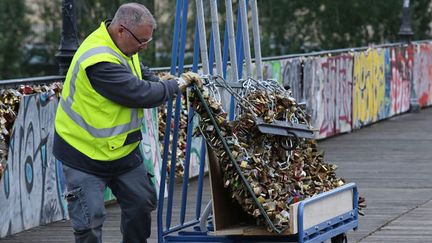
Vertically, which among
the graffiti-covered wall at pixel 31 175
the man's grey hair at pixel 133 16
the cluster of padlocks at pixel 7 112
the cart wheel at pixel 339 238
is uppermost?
the man's grey hair at pixel 133 16

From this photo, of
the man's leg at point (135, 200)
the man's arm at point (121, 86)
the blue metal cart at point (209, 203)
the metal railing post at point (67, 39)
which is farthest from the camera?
the metal railing post at point (67, 39)

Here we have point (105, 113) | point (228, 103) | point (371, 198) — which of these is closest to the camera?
point (105, 113)

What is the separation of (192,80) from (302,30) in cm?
3233

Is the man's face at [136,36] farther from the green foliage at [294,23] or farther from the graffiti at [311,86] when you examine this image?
the green foliage at [294,23]

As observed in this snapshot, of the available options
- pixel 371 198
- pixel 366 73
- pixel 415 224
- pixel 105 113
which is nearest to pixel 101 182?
pixel 105 113

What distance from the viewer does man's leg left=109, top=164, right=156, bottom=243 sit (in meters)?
7.23

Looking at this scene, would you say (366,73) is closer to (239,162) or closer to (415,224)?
(415,224)

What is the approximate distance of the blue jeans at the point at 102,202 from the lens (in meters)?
7.02

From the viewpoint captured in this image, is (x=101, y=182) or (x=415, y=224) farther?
(x=415, y=224)

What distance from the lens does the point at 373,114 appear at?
879 inches

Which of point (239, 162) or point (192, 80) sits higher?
point (192, 80)

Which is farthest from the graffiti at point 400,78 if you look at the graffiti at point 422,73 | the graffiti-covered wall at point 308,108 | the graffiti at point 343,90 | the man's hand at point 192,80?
the man's hand at point 192,80

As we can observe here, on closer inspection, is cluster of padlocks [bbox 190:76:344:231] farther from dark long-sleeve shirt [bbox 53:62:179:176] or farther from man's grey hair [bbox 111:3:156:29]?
man's grey hair [bbox 111:3:156:29]

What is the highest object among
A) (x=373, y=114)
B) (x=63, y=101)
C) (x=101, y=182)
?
(x=63, y=101)
